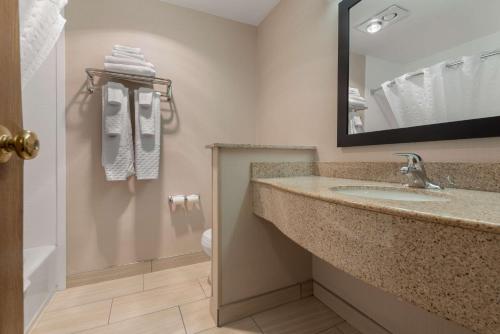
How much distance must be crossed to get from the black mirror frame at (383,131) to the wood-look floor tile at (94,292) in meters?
1.68

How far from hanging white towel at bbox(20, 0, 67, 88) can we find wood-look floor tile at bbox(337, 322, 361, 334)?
6.21 feet

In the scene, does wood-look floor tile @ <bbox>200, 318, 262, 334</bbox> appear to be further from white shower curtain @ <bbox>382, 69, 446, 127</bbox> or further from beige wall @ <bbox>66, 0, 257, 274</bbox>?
white shower curtain @ <bbox>382, 69, 446, 127</bbox>

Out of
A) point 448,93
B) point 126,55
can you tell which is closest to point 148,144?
point 126,55

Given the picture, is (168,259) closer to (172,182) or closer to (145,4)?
(172,182)

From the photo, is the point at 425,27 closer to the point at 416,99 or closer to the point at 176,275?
the point at 416,99

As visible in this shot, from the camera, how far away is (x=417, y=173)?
872 mm

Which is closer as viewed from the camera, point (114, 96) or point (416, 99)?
point (416, 99)

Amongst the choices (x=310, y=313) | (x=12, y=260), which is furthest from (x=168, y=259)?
(x=12, y=260)

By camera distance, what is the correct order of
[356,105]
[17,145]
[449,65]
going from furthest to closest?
[356,105] < [449,65] < [17,145]

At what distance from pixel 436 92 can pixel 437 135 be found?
0.18 m

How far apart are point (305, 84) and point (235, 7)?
0.95m

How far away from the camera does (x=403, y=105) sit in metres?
1.01

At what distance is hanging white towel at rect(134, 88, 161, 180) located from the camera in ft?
5.18

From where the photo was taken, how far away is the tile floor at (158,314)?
1130 millimetres
